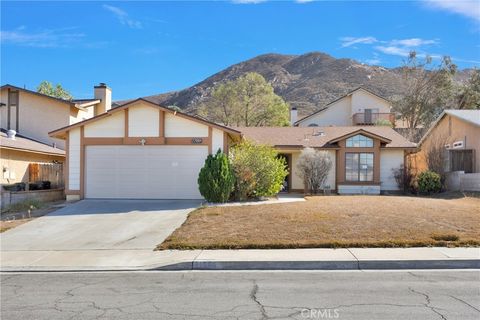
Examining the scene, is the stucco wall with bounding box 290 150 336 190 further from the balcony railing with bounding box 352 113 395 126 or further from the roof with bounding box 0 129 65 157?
the balcony railing with bounding box 352 113 395 126

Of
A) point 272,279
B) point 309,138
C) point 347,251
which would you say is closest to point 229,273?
point 272,279

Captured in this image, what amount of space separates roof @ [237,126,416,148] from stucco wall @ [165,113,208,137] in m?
5.22

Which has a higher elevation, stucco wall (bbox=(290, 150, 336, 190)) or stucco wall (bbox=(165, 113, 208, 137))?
stucco wall (bbox=(165, 113, 208, 137))

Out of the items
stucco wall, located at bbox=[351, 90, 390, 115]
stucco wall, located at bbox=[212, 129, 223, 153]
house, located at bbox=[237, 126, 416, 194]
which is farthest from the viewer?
stucco wall, located at bbox=[351, 90, 390, 115]

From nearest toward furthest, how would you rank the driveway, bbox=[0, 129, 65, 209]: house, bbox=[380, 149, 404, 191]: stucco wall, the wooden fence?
the driveway < bbox=[0, 129, 65, 209]: house < the wooden fence < bbox=[380, 149, 404, 191]: stucco wall

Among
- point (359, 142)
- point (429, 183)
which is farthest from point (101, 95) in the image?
point (429, 183)

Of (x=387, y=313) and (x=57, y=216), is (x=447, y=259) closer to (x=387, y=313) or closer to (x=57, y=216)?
(x=387, y=313)

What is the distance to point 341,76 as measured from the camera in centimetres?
8625

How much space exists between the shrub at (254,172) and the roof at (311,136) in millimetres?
4848

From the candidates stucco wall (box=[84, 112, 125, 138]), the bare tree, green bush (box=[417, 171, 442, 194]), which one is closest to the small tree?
green bush (box=[417, 171, 442, 194])

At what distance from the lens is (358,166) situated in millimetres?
24000

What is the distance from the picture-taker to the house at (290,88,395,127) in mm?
44250

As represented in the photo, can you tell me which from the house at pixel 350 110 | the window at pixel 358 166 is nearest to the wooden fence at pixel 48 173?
the window at pixel 358 166

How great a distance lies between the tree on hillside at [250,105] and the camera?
4197 centimetres
